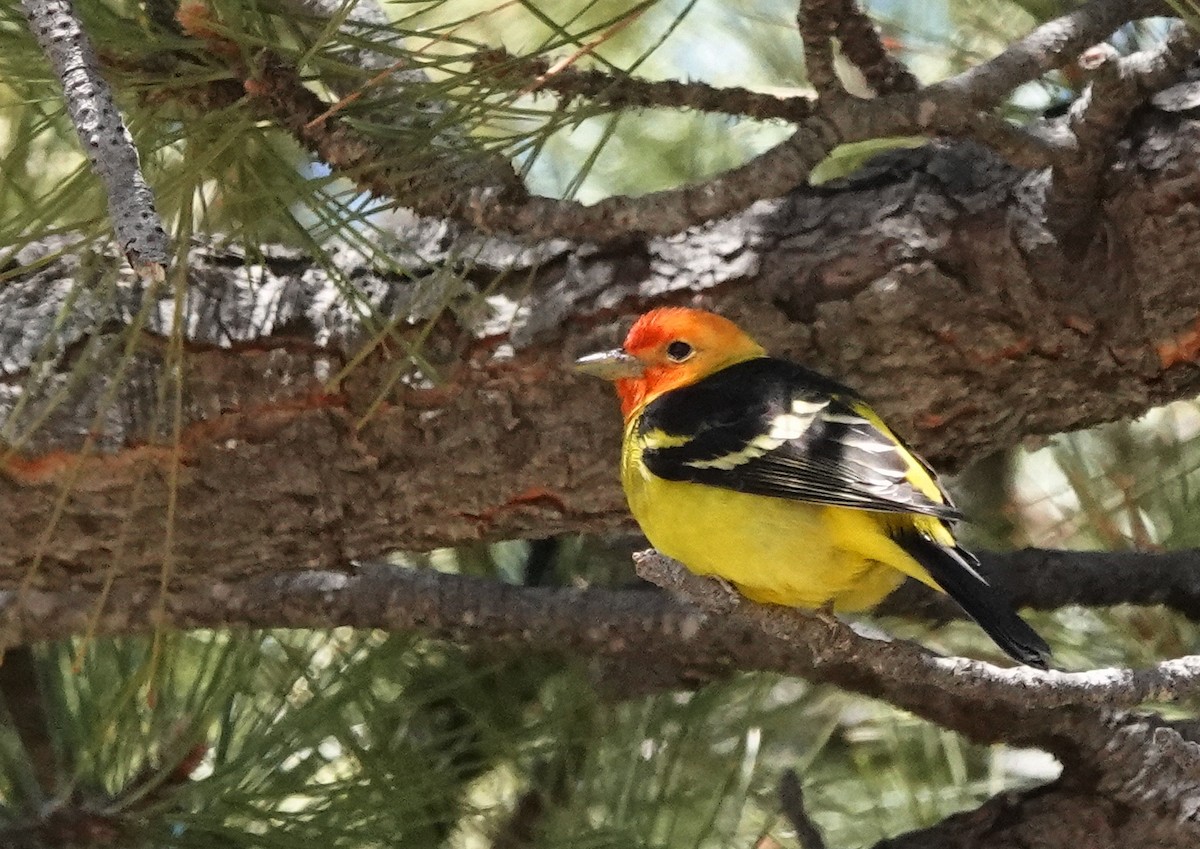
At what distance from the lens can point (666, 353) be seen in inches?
49.6

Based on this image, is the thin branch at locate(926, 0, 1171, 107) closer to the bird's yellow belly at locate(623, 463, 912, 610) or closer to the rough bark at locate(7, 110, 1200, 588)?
the rough bark at locate(7, 110, 1200, 588)

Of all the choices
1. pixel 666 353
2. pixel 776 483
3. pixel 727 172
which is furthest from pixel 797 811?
pixel 727 172

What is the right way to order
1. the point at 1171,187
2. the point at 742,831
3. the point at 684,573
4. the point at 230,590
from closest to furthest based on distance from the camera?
the point at 684,573, the point at 1171,187, the point at 230,590, the point at 742,831

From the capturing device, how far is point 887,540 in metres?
1.08

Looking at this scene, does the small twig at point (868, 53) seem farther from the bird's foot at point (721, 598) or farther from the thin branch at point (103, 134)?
the thin branch at point (103, 134)

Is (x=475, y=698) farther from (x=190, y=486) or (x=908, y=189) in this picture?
(x=908, y=189)

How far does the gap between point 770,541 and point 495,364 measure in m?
0.33

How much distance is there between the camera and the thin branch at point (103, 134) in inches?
25.5

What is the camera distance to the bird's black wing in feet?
3.48

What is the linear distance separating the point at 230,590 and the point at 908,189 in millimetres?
798

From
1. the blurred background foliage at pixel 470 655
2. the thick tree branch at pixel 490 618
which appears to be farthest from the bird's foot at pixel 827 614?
the blurred background foliage at pixel 470 655

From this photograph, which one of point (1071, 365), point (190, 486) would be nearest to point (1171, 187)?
point (1071, 365)

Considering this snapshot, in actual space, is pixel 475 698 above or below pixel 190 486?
below

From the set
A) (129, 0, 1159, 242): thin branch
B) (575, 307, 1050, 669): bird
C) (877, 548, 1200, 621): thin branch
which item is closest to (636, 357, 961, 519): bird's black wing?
(575, 307, 1050, 669): bird
